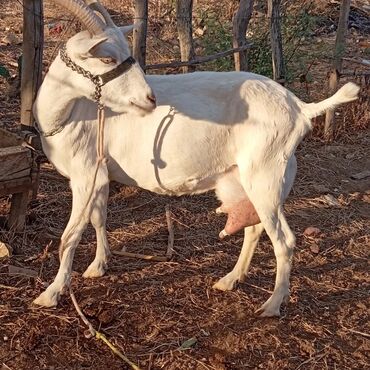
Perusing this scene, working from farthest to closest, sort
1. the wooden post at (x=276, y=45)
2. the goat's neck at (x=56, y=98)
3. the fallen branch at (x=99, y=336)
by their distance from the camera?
the wooden post at (x=276, y=45) < the goat's neck at (x=56, y=98) < the fallen branch at (x=99, y=336)

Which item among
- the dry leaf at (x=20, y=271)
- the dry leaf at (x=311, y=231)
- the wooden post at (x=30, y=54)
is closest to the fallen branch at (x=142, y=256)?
the dry leaf at (x=20, y=271)

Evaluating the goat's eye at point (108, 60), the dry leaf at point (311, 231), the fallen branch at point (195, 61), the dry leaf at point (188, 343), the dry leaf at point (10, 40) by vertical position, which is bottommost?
the dry leaf at point (311, 231)

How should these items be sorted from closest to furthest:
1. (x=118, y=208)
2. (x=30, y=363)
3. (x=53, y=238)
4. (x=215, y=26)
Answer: (x=30, y=363)
(x=53, y=238)
(x=118, y=208)
(x=215, y=26)

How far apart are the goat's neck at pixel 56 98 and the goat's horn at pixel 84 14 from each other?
280 millimetres

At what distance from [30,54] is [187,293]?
208cm

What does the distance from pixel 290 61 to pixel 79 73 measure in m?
4.96

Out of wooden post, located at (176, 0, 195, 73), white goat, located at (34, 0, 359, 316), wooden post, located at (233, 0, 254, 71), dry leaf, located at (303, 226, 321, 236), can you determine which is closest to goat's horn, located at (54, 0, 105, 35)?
white goat, located at (34, 0, 359, 316)

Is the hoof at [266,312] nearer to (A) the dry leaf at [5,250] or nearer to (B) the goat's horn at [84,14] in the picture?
(A) the dry leaf at [5,250]

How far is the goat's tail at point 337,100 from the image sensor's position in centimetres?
362

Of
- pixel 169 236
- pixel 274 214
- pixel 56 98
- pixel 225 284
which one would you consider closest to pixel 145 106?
pixel 56 98

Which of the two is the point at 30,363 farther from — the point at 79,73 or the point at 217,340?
the point at 79,73

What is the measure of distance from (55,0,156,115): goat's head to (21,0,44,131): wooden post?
1.04m

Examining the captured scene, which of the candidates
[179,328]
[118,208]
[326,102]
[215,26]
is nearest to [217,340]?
[179,328]

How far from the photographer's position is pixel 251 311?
153 inches
